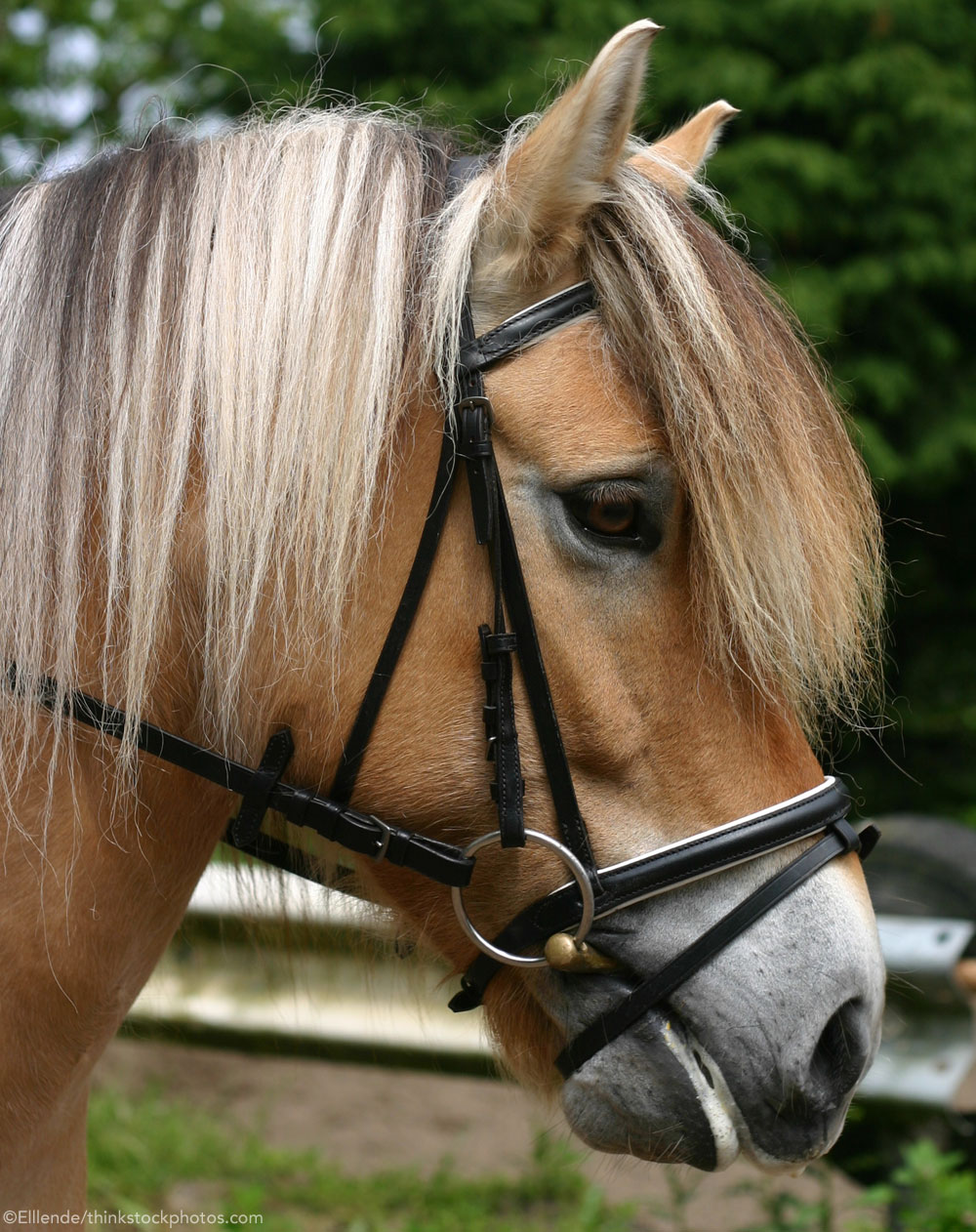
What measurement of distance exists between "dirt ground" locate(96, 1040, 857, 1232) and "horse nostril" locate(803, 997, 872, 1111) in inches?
96.2

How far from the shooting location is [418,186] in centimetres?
166

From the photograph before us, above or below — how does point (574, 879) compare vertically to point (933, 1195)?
above

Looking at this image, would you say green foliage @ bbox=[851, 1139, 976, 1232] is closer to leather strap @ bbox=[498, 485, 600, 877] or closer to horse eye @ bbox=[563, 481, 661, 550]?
leather strap @ bbox=[498, 485, 600, 877]

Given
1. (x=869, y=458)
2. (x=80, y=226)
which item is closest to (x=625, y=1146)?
(x=80, y=226)

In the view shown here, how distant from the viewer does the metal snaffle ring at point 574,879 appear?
1.49 metres

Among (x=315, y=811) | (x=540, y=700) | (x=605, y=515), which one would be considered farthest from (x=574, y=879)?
(x=605, y=515)

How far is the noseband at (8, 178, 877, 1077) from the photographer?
4.89 ft

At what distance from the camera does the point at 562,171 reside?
1.52m

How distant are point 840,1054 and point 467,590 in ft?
2.79

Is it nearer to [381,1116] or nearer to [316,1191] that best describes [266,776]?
[316,1191]

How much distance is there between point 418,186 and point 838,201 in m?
4.91

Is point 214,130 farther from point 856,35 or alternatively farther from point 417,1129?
point 856,35

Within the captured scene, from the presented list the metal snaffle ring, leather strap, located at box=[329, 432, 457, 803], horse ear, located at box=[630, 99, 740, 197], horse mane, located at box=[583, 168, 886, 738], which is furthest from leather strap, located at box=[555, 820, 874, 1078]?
horse ear, located at box=[630, 99, 740, 197]

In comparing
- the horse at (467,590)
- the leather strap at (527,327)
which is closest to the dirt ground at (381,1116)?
the horse at (467,590)
